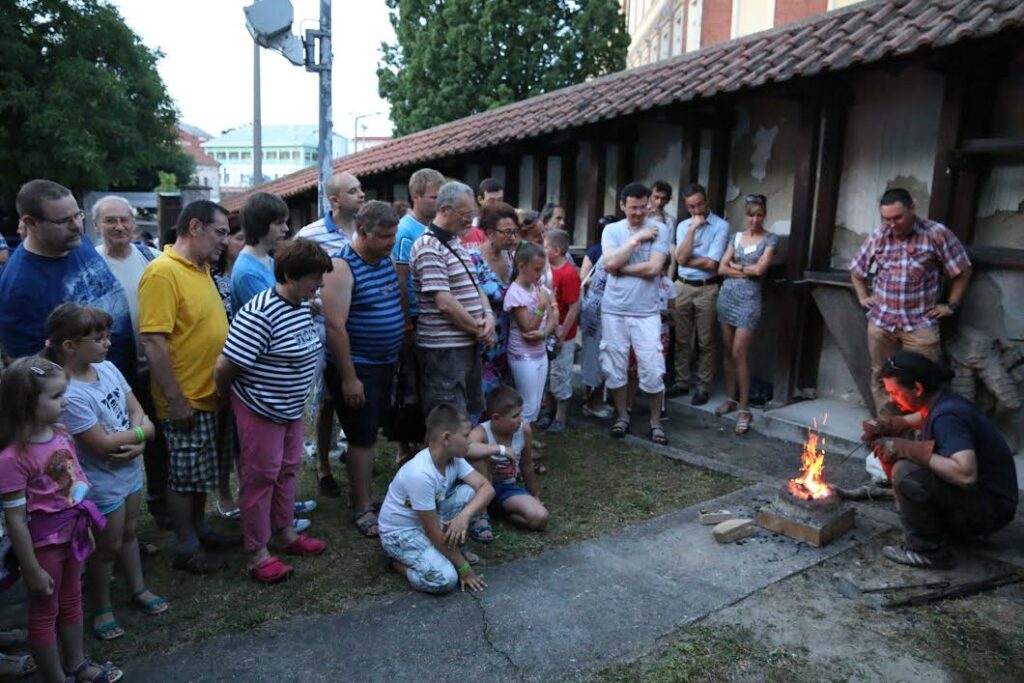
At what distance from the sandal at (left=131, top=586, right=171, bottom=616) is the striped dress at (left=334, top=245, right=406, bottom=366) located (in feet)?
5.09

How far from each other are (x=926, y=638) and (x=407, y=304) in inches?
129

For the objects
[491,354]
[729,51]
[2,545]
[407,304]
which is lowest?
[2,545]

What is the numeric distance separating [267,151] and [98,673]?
4190 inches

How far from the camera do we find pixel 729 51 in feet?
26.6

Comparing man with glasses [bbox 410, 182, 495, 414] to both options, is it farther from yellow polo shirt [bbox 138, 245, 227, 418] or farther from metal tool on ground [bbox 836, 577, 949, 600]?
metal tool on ground [bbox 836, 577, 949, 600]

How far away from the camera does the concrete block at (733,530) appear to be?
13.9ft

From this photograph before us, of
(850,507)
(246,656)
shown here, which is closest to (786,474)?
(850,507)

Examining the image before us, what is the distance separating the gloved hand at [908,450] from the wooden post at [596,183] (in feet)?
18.5

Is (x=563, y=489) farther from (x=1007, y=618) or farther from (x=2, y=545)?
(x=2, y=545)

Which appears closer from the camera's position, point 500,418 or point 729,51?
point 500,418

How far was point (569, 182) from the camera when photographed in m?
9.94

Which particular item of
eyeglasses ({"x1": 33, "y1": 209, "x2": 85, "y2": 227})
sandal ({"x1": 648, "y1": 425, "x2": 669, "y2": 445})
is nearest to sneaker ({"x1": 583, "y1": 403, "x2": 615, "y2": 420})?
sandal ({"x1": 648, "y1": 425, "x2": 669, "y2": 445})

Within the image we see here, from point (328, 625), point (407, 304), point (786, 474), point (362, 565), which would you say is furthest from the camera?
point (786, 474)

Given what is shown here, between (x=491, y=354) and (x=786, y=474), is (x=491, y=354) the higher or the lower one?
the higher one
